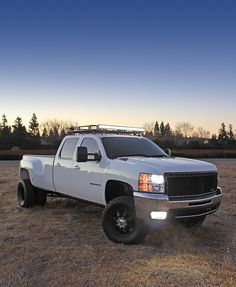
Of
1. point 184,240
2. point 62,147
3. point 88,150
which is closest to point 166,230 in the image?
point 184,240

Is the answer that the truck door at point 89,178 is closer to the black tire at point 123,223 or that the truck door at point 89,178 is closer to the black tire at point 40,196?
the black tire at point 123,223

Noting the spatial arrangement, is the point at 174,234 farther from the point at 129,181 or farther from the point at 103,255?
the point at 103,255

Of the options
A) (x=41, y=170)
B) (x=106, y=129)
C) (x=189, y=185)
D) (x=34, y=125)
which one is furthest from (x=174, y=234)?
(x=34, y=125)

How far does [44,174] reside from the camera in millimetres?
10055

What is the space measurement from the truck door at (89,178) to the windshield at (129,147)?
25 cm

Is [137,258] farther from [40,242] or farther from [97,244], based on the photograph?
[40,242]

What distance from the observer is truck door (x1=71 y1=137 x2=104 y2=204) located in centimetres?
793

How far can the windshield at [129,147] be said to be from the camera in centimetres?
824

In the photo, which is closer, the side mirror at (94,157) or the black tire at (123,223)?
the black tire at (123,223)

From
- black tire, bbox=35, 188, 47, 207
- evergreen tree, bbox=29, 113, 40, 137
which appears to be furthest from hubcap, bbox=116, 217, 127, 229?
evergreen tree, bbox=29, 113, 40, 137

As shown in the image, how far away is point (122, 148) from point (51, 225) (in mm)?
2100

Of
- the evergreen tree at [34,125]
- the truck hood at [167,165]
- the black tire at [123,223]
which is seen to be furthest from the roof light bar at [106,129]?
the evergreen tree at [34,125]

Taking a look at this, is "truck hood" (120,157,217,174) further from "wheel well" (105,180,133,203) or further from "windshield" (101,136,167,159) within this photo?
"windshield" (101,136,167,159)

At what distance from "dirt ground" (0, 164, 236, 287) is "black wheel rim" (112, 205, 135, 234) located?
29cm
